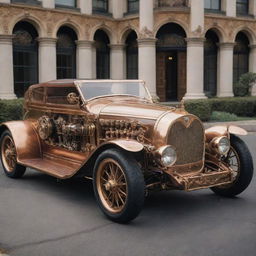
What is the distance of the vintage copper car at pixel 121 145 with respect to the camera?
5.86 metres

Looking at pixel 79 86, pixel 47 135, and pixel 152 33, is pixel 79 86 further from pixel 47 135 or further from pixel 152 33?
pixel 152 33

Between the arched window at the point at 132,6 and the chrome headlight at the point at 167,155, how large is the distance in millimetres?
18730

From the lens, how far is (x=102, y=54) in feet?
81.0

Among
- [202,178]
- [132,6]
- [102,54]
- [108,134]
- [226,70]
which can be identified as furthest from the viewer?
[102,54]

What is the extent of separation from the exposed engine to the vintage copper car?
16mm

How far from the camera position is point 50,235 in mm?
5289

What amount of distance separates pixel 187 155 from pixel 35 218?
7.14 feet

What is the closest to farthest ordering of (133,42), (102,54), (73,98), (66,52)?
(73,98) → (66,52) → (133,42) → (102,54)

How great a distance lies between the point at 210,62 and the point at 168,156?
20205 millimetres

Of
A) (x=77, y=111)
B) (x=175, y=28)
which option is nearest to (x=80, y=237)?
(x=77, y=111)

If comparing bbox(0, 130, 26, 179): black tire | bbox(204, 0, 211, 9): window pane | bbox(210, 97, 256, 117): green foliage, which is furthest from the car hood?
bbox(204, 0, 211, 9): window pane

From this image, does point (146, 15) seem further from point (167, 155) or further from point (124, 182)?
point (124, 182)

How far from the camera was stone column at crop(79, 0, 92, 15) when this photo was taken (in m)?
22.6

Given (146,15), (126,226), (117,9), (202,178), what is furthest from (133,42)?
(126,226)
